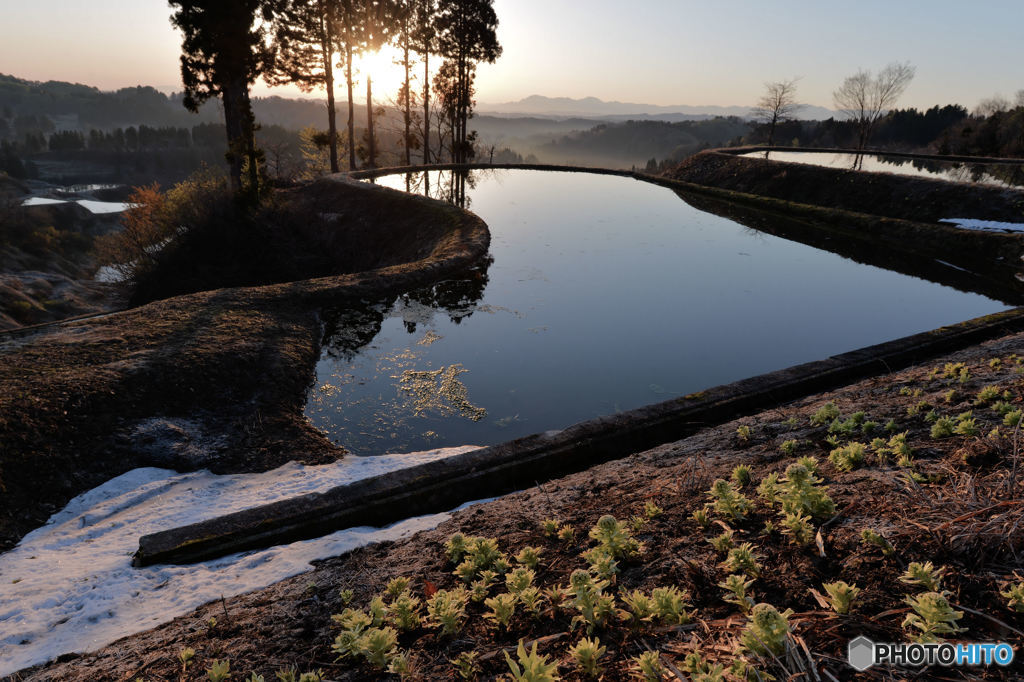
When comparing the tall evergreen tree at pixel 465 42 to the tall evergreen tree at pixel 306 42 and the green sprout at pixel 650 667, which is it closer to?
the tall evergreen tree at pixel 306 42

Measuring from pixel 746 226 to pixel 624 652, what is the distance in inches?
849

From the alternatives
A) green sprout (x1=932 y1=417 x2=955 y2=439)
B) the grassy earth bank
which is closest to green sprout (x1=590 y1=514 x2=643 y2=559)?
green sprout (x1=932 y1=417 x2=955 y2=439)

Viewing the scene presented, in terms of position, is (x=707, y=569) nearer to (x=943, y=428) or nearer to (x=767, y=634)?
(x=767, y=634)

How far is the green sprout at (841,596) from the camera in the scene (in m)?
2.13

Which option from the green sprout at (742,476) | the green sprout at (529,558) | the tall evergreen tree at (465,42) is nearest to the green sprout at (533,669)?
the green sprout at (529,558)

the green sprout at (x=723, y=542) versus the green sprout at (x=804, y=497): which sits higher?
the green sprout at (x=804, y=497)

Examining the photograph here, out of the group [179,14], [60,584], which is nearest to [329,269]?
[179,14]

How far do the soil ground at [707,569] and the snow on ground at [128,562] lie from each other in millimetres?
323

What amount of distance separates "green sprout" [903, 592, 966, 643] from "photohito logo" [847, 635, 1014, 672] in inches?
1.8

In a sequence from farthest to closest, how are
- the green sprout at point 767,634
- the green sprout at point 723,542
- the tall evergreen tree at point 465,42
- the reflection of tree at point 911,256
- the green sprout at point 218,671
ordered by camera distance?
the tall evergreen tree at point 465,42 < the reflection of tree at point 911,256 < the green sprout at point 723,542 < the green sprout at point 218,671 < the green sprout at point 767,634

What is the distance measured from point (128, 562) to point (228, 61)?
82.1ft

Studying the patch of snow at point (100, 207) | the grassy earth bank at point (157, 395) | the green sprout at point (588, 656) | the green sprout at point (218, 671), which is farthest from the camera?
the patch of snow at point (100, 207)

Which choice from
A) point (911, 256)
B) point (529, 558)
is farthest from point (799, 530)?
point (911, 256)

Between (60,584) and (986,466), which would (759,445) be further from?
(60,584)
